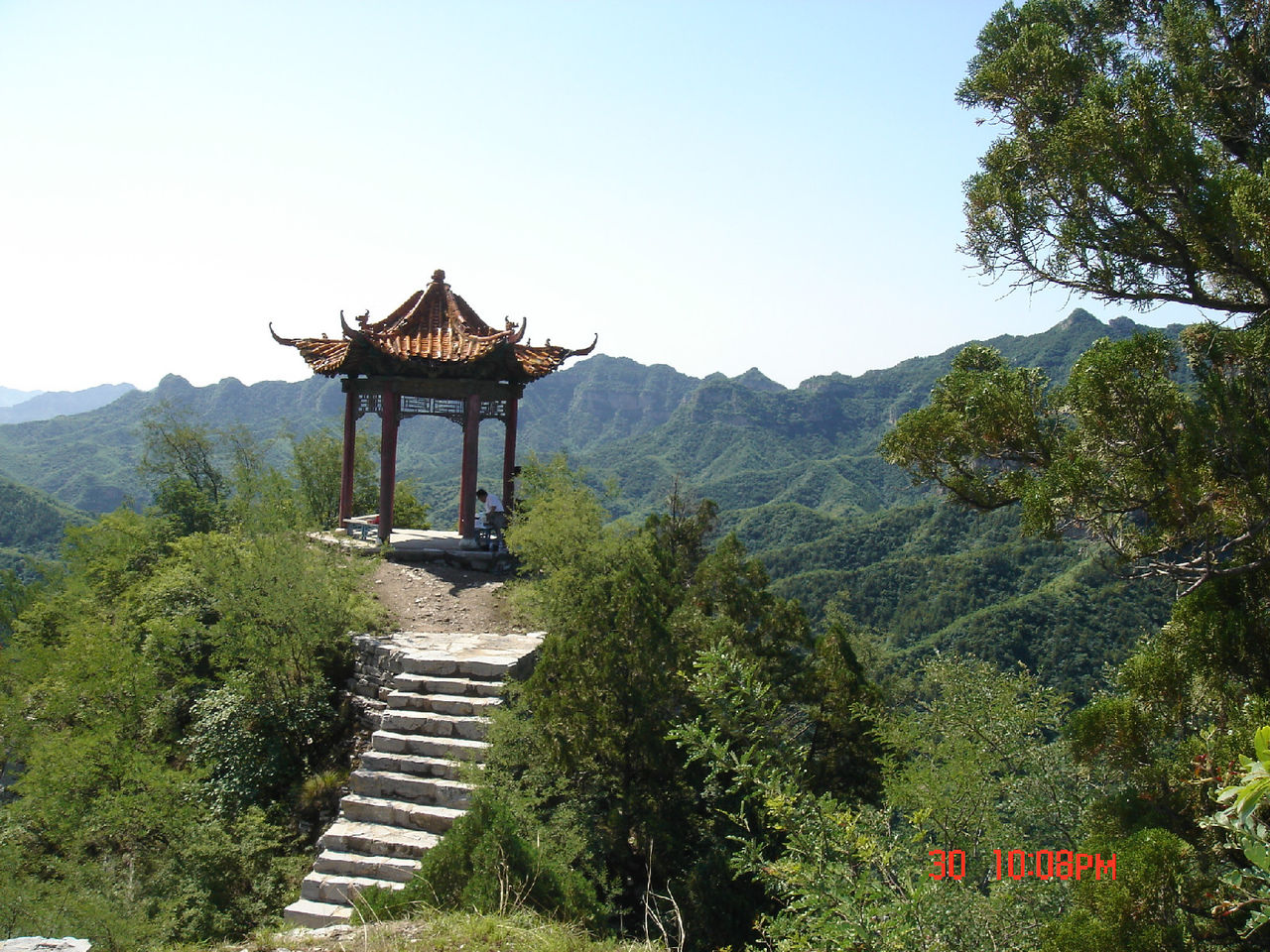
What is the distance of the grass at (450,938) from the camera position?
13.4 feet

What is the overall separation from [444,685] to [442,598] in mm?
3038

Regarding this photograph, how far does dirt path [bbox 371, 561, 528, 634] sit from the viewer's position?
9836 mm

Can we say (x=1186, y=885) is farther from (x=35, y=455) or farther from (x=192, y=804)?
(x=35, y=455)

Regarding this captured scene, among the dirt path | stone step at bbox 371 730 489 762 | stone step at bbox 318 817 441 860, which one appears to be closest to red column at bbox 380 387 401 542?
the dirt path

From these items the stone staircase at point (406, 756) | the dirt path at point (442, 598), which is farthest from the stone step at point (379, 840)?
the dirt path at point (442, 598)

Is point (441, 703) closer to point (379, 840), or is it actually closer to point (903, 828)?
point (379, 840)

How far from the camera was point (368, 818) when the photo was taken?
265 inches

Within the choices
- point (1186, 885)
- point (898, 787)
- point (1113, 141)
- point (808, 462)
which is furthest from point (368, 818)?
point (808, 462)

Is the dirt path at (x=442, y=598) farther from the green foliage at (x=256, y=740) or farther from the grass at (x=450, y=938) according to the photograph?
the grass at (x=450, y=938)

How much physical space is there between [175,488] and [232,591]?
7.65 m

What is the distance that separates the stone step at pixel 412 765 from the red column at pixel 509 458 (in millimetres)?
5917

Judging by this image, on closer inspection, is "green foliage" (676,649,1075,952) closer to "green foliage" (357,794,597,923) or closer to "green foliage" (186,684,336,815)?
"green foliage" (357,794,597,923)

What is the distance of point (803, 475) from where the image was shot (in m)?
88.9

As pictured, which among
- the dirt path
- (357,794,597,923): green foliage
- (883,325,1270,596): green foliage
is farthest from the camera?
the dirt path
